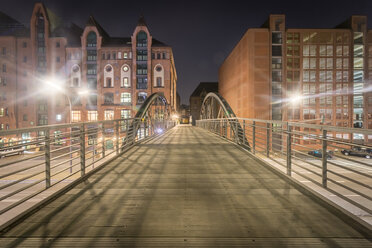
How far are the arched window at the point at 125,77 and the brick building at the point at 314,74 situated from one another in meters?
22.6

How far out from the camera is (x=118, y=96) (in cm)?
4381

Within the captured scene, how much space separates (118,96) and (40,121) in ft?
52.5

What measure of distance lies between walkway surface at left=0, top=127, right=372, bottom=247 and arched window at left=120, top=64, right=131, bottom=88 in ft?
138

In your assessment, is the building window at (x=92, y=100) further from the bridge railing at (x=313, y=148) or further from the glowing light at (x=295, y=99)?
the glowing light at (x=295, y=99)

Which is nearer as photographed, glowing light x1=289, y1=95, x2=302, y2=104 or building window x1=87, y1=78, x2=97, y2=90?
glowing light x1=289, y1=95, x2=302, y2=104

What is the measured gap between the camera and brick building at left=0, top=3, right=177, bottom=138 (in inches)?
1652

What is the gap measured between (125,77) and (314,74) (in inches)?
1385

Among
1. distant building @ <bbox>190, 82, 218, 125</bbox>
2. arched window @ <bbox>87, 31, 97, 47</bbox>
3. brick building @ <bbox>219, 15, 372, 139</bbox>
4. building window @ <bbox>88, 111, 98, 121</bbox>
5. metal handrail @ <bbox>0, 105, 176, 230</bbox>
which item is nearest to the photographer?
metal handrail @ <bbox>0, 105, 176, 230</bbox>

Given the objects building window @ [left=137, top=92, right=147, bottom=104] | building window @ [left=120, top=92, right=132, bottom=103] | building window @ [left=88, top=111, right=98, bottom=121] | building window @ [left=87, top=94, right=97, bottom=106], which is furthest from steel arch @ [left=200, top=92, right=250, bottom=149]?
building window @ [left=87, top=94, right=97, bottom=106]

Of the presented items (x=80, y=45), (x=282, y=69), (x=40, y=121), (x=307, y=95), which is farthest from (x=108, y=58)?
(x=307, y=95)

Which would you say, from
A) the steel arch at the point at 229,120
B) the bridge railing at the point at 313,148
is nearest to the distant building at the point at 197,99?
the steel arch at the point at 229,120

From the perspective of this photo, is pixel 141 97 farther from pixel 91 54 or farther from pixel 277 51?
pixel 277 51

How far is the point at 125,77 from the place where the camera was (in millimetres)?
44094

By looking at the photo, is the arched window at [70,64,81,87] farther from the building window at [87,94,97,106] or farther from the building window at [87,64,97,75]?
the building window at [87,94,97,106]
